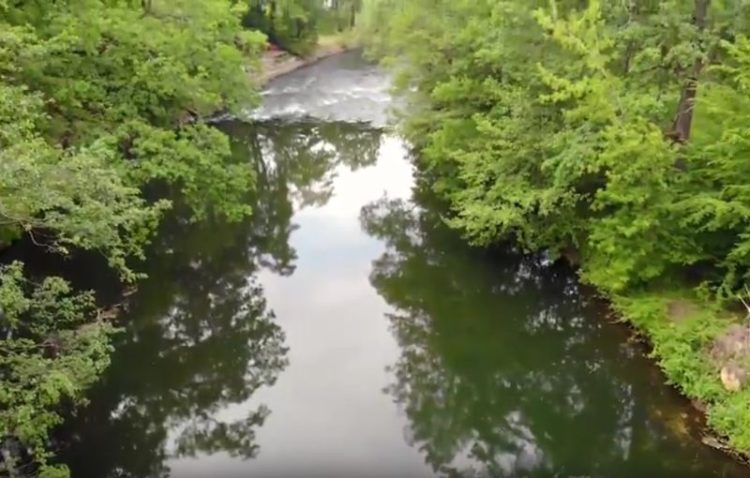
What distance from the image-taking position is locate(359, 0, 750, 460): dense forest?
14.3 meters

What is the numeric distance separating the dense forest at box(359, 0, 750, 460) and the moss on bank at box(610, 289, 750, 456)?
0.03 m

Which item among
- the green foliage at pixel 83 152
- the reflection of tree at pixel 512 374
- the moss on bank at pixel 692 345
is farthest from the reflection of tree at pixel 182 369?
the moss on bank at pixel 692 345

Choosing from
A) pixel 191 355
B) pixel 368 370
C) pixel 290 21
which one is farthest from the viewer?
pixel 290 21

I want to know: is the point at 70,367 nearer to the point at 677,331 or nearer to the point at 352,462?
the point at 352,462

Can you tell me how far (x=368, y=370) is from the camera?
15.2m

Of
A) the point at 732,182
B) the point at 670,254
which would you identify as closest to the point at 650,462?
the point at 670,254

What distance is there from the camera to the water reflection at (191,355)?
12.8 meters

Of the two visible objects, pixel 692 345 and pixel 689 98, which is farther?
pixel 689 98

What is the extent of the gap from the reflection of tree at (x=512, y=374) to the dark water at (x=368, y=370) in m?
0.04

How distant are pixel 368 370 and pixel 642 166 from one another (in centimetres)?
673

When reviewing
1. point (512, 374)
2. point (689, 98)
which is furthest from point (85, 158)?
point (689, 98)

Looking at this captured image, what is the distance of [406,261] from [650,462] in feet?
30.9

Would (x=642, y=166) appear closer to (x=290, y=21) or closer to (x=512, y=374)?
(x=512, y=374)

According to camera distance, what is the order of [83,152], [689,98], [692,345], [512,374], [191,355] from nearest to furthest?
[83,152] < [692,345] < [512,374] < [191,355] < [689,98]
